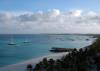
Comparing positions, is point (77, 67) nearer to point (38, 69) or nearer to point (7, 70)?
point (38, 69)

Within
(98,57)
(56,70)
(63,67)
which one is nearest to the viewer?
(56,70)

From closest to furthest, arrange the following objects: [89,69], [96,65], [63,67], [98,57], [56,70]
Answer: [56,70], [63,67], [89,69], [96,65], [98,57]

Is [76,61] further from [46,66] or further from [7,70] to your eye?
[7,70]

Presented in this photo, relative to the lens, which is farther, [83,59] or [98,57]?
[98,57]

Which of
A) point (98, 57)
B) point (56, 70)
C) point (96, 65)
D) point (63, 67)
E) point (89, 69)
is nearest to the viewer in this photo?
point (56, 70)

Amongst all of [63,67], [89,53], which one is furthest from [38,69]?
[89,53]

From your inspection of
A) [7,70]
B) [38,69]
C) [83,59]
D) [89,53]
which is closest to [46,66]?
[38,69]

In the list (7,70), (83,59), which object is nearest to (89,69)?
(83,59)

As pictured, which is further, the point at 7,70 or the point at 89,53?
the point at 89,53

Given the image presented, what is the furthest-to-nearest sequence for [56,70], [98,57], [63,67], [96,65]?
[98,57] < [96,65] < [63,67] < [56,70]
